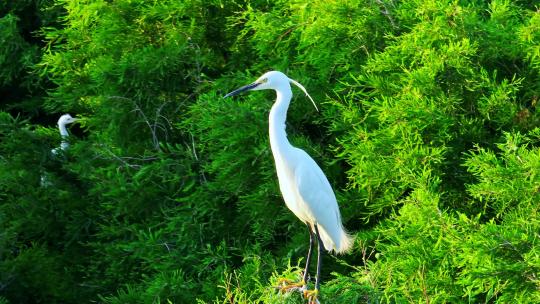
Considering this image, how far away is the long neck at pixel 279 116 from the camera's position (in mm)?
4859

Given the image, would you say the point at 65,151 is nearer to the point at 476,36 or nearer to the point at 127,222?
the point at 127,222

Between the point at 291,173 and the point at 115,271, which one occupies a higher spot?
the point at 291,173

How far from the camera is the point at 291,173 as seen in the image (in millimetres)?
5043

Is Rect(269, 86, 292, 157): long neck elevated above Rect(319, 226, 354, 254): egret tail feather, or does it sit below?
above

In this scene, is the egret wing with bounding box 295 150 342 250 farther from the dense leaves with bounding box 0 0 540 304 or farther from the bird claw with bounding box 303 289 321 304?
the bird claw with bounding box 303 289 321 304

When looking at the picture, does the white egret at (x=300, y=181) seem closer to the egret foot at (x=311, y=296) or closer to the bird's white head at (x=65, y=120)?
the egret foot at (x=311, y=296)

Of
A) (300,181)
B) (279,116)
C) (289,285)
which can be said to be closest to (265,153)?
(300,181)

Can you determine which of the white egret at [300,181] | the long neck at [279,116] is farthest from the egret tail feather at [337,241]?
the long neck at [279,116]

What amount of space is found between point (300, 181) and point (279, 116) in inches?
12.4

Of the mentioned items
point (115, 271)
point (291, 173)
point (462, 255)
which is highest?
point (291, 173)

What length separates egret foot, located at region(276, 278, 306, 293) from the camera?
432cm

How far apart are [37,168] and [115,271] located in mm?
815

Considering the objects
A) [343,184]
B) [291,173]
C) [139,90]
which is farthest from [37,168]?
[291,173]

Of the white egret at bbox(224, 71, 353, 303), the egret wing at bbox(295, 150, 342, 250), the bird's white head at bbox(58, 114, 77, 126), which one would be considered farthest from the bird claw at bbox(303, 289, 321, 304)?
the bird's white head at bbox(58, 114, 77, 126)
